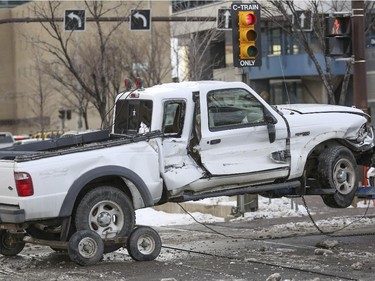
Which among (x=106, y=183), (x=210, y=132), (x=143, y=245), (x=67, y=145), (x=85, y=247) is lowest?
(x=143, y=245)

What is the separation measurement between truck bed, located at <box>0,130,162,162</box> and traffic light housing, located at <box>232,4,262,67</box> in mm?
3788

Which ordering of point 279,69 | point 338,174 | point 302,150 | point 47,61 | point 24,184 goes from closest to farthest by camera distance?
1. point 24,184
2. point 302,150
3. point 338,174
4. point 279,69
5. point 47,61

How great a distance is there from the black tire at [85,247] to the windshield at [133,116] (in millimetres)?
1579

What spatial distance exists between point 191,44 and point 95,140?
21.7 m

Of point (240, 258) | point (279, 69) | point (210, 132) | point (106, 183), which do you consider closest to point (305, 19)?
point (210, 132)

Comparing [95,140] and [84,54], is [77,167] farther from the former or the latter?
[84,54]

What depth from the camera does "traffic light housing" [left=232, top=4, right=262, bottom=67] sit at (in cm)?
1317

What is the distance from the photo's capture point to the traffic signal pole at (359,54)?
1466 cm

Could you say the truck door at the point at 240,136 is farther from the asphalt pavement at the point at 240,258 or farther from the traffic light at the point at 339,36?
the traffic light at the point at 339,36

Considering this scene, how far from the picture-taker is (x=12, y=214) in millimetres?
8609

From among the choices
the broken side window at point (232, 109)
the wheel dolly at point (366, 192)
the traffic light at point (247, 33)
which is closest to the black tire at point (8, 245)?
the broken side window at point (232, 109)

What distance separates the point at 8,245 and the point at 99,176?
2.24 metres

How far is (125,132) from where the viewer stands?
1008cm

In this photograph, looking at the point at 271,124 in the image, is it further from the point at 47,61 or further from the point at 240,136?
the point at 47,61
